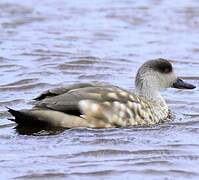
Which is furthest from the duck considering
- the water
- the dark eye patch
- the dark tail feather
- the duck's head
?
the dark eye patch

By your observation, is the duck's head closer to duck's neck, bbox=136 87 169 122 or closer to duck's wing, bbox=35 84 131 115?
duck's neck, bbox=136 87 169 122

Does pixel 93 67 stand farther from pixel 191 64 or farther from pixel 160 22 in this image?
pixel 160 22

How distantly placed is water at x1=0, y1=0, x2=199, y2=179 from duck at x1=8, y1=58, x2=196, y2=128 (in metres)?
0.13

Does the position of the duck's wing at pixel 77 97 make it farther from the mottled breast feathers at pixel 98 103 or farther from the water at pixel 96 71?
the water at pixel 96 71

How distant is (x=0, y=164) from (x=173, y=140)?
206 centimetres

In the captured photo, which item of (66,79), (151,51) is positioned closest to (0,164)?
(66,79)

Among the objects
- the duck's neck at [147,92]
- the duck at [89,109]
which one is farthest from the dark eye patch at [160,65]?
the duck at [89,109]

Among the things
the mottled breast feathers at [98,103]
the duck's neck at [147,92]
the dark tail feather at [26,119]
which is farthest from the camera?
the duck's neck at [147,92]

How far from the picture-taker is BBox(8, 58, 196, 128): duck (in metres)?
10.7

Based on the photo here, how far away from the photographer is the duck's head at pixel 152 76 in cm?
1182

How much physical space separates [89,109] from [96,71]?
3921 millimetres

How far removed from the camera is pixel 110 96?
35.9 feet

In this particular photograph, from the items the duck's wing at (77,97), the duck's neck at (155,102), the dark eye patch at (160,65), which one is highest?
the dark eye patch at (160,65)

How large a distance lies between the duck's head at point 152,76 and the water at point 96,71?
1.52 ft
